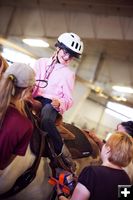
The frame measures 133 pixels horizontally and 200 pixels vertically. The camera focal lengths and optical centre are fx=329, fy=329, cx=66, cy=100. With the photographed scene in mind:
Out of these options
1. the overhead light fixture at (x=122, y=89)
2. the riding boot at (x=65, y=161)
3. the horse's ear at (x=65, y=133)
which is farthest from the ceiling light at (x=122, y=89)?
the riding boot at (x=65, y=161)

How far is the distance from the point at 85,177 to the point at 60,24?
249 inches

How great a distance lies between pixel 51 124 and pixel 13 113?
0.66 metres

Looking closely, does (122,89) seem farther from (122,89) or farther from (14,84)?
(14,84)

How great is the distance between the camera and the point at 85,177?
1.94m

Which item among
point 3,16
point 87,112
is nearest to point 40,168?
point 3,16

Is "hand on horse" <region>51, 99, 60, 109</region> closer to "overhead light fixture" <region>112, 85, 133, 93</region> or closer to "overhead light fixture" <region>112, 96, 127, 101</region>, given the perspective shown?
"overhead light fixture" <region>112, 85, 133, 93</region>

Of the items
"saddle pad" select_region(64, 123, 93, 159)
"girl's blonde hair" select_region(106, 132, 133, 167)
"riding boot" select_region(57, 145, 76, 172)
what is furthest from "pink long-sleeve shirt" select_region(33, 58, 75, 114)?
"girl's blonde hair" select_region(106, 132, 133, 167)

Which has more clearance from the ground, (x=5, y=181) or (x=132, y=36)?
(x=132, y=36)

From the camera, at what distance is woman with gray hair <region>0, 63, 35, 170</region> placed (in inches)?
77.5

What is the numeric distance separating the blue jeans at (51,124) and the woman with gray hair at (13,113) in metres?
0.50

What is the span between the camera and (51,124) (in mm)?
2666

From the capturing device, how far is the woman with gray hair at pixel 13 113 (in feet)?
6.46

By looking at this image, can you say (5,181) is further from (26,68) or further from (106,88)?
(106,88)

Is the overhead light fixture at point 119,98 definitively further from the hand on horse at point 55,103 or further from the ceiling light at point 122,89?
the hand on horse at point 55,103
